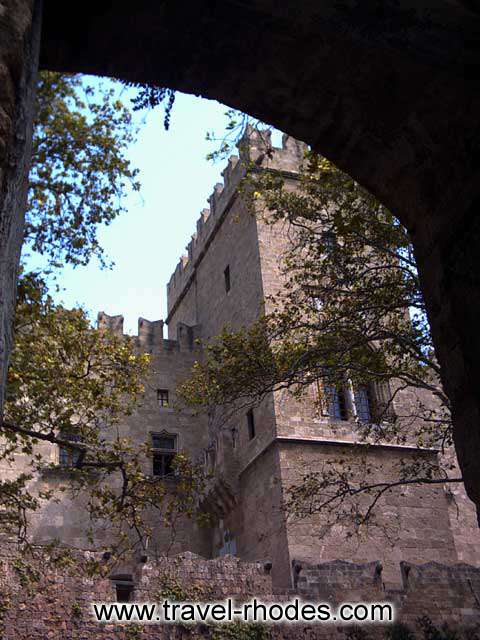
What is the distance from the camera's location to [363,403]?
19.7 m

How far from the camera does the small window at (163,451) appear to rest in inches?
893

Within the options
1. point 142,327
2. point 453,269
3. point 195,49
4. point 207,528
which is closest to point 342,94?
point 195,49

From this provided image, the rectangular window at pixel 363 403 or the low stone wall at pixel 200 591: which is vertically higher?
the rectangular window at pixel 363 403

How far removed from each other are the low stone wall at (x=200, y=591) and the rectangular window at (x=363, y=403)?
16.0 ft

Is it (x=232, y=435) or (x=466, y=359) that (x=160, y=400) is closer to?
(x=232, y=435)

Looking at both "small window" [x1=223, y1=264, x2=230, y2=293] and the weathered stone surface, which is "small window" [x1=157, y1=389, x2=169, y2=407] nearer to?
"small window" [x1=223, y1=264, x2=230, y2=293]

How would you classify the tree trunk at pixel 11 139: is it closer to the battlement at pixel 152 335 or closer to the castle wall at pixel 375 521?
the castle wall at pixel 375 521

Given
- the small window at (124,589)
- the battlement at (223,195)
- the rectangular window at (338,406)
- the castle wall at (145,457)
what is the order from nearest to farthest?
the small window at (124,589), the rectangular window at (338,406), the castle wall at (145,457), the battlement at (223,195)

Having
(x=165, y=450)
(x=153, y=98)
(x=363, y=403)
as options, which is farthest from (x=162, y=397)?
(x=153, y=98)

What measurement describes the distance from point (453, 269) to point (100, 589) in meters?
12.1

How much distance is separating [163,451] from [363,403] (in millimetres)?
6780

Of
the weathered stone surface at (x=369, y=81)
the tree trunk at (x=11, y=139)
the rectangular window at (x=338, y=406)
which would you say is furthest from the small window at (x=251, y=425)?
the tree trunk at (x=11, y=139)

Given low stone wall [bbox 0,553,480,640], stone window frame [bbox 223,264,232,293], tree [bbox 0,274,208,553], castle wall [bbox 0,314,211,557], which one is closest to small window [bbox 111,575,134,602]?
low stone wall [bbox 0,553,480,640]

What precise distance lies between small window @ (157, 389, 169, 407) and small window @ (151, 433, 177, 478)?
107cm
